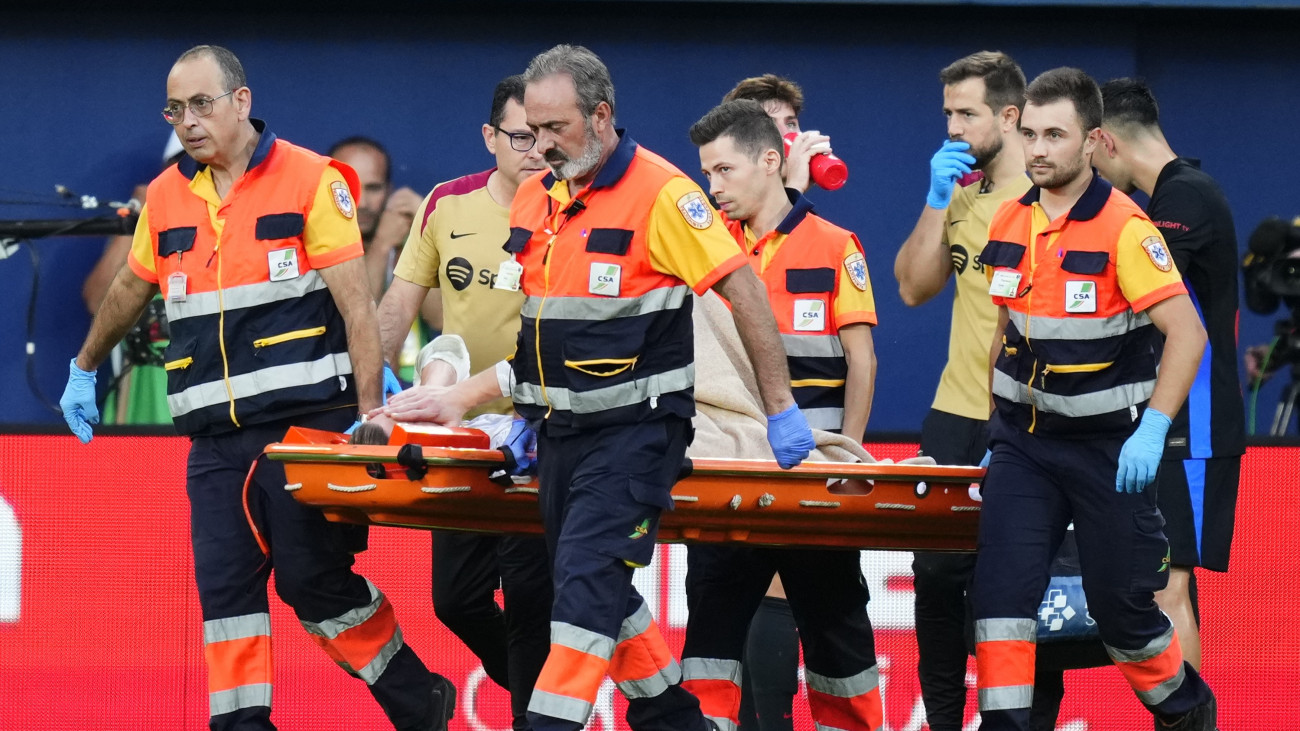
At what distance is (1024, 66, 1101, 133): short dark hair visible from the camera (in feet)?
15.3

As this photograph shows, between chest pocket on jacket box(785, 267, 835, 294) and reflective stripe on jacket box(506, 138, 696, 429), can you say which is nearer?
reflective stripe on jacket box(506, 138, 696, 429)

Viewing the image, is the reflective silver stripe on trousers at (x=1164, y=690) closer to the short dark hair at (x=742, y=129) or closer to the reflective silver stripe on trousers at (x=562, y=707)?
the reflective silver stripe on trousers at (x=562, y=707)

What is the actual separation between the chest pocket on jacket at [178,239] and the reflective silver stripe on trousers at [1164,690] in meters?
2.74

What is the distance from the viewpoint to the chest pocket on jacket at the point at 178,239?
15.4 ft

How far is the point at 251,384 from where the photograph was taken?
4648 mm

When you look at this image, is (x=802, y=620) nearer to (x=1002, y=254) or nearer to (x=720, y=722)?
(x=720, y=722)

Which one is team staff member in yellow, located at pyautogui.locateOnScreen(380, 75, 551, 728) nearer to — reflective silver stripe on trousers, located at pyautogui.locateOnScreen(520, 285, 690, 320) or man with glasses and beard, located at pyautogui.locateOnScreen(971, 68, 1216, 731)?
reflective silver stripe on trousers, located at pyautogui.locateOnScreen(520, 285, 690, 320)

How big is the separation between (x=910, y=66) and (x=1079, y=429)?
4538 mm

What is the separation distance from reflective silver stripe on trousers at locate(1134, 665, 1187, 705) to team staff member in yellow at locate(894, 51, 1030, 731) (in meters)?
0.92

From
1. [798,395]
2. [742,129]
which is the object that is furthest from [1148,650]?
[742,129]

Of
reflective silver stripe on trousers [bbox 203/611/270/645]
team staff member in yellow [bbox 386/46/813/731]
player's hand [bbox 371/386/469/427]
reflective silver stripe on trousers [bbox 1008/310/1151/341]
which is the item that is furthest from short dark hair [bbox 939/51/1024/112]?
reflective silver stripe on trousers [bbox 203/611/270/645]

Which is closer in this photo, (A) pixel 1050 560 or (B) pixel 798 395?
(A) pixel 1050 560

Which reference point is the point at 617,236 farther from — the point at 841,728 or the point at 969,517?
the point at 841,728

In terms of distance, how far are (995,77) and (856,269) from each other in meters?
0.92
